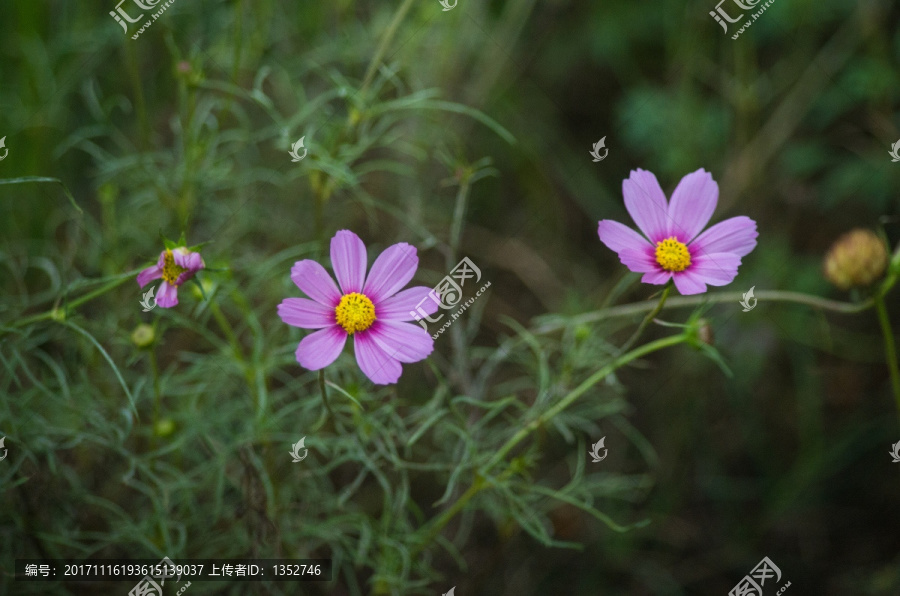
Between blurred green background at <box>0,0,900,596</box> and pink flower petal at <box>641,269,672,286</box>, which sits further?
blurred green background at <box>0,0,900,596</box>

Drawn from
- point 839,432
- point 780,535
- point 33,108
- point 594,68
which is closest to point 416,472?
point 780,535

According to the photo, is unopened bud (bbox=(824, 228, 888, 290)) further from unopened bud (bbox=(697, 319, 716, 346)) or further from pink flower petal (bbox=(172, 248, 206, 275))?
pink flower petal (bbox=(172, 248, 206, 275))

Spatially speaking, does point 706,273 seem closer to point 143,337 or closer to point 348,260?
point 348,260

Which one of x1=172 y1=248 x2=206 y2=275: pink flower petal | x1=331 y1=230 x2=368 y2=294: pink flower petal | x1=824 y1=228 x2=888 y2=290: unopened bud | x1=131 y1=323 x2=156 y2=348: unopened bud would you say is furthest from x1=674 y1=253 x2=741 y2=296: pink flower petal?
x1=131 y1=323 x2=156 y2=348: unopened bud

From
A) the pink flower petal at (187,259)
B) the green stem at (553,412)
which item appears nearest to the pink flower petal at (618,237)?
the green stem at (553,412)

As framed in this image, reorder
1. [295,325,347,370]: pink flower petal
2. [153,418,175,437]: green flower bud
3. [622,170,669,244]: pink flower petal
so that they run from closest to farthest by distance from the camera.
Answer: [295,325,347,370]: pink flower petal
[622,170,669,244]: pink flower petal
[153,418,175,437]: green flower bud

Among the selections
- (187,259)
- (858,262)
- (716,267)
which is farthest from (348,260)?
(858,262)

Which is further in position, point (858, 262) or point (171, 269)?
point (858, 262)

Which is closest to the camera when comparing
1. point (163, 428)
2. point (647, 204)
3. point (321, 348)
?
point (321, 348)
